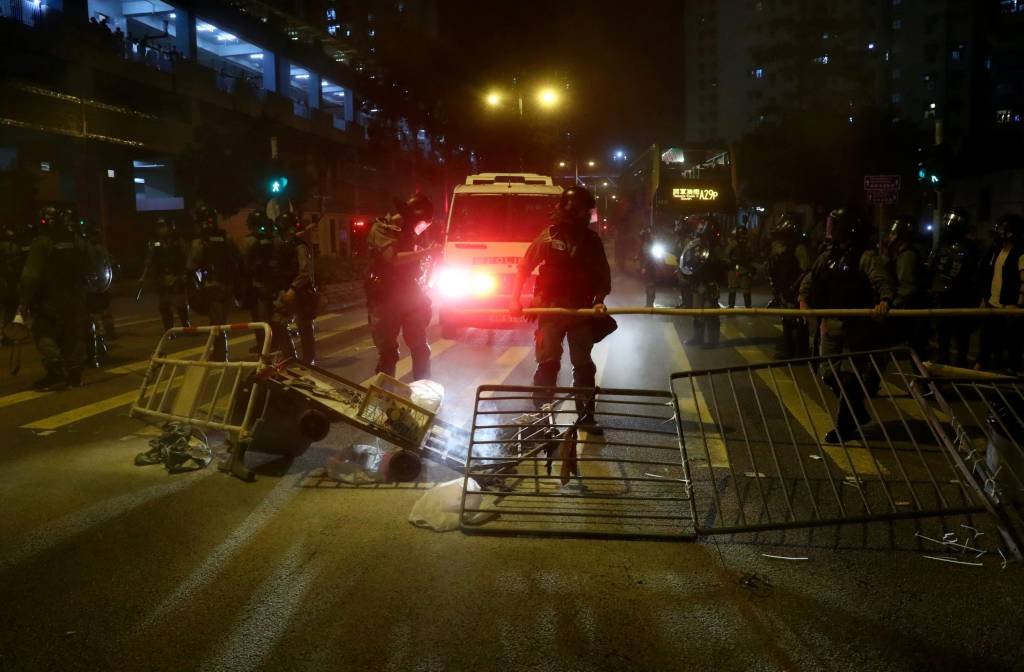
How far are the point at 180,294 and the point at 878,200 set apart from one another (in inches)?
558

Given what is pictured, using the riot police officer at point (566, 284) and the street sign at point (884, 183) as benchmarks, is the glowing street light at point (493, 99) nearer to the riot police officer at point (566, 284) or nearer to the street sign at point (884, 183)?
the street sign at point (884, 183)

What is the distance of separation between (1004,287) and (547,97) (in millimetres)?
29801

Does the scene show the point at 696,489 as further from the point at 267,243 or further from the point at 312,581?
the point at 267,243

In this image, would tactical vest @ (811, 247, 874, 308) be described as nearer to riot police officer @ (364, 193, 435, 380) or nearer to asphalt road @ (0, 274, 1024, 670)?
asphalt road @ (0, 274, 1024, 670)

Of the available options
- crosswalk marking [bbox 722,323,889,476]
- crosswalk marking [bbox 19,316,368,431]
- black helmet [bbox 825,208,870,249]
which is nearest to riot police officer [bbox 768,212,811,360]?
crosswalk marking [bbox 722,323,889,476]

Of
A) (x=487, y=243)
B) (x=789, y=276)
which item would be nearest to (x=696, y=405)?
(x=789, y=276)

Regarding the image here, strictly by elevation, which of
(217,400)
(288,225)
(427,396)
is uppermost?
(288,225)

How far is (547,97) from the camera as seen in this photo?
3628 centimetres

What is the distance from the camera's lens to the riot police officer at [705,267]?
12.9 metres

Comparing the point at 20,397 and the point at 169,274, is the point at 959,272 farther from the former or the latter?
Result: the point at 169,274

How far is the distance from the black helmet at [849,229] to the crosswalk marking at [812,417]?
122 cm

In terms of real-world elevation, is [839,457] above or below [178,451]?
below

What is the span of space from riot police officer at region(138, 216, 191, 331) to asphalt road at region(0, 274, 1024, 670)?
288 inches

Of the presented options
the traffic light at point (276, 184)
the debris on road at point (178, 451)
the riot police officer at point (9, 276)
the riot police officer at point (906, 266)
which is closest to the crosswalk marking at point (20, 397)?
the debris on road at point (178, 451)
